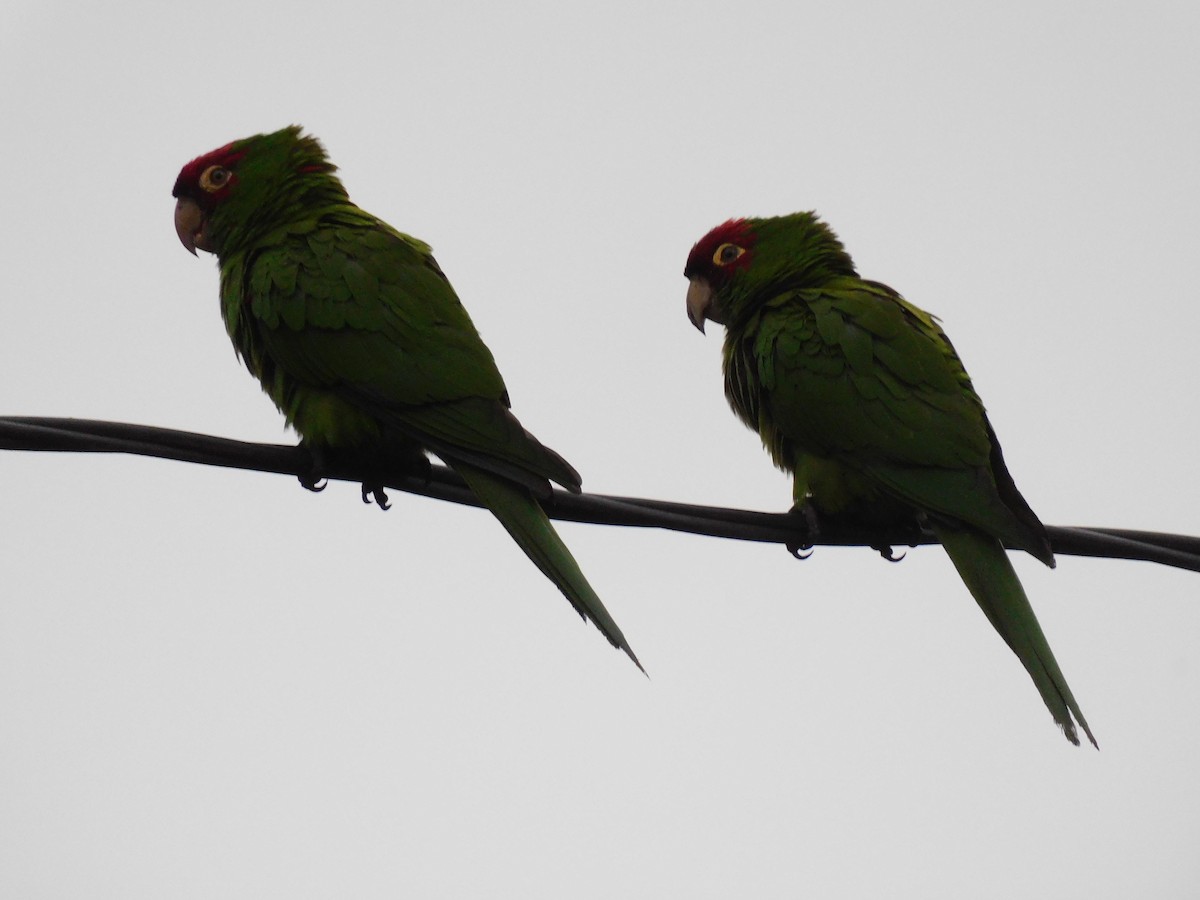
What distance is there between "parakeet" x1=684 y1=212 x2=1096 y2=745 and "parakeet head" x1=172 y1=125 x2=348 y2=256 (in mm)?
1748

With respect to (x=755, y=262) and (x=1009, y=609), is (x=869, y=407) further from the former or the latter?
(x=755, y=262)

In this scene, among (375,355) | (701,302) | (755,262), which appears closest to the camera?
(375,355)

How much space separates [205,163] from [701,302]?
207cm

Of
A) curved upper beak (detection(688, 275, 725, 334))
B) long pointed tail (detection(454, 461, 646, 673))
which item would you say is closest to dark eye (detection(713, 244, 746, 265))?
curved upper beak (detection(688, 275, 725, 334))

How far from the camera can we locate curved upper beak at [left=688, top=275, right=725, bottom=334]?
5.21 metres

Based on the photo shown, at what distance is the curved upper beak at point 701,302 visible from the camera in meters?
5.21

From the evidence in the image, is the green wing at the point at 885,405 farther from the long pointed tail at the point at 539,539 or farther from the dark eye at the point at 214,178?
the dark eye at the point at 214,178

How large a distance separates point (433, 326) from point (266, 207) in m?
1.01

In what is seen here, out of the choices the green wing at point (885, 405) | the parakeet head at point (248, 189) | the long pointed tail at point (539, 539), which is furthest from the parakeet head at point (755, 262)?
the long pointed tail at point (539, 539)

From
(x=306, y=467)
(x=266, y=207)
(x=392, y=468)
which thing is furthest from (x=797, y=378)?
(x=266, y=207)

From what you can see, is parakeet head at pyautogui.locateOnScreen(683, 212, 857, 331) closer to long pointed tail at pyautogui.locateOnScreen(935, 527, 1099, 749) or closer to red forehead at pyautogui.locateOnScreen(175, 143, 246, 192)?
long pointed tail at pyautogui.locateOnScreen(935, 527, 1099, 749)

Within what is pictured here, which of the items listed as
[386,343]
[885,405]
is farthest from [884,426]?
[386,343]

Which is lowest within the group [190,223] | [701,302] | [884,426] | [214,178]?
[884,426]

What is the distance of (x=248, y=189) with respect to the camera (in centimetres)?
467
